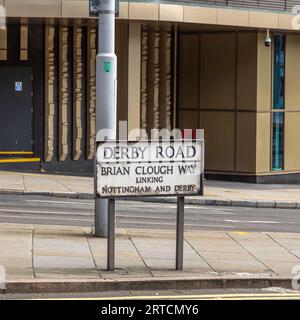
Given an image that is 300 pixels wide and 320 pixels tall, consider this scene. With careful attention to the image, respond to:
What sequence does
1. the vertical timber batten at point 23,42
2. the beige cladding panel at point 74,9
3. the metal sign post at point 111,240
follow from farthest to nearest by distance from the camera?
the vertical timber batten at point 23,42, the beige cladding panel at point 74,9, the metal sign post at point 111,240

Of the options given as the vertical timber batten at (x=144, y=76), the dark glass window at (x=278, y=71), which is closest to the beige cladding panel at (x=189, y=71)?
the vertical timber batten at (x=144, y=76)

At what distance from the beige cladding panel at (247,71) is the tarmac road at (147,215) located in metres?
6.99

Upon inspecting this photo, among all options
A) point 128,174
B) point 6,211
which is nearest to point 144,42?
point 6,211

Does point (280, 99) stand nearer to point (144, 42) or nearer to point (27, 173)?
point (144, 42)

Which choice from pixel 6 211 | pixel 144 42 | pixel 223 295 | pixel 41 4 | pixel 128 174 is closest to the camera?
pixel 223 295

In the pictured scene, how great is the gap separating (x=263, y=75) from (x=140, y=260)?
54.0 feet

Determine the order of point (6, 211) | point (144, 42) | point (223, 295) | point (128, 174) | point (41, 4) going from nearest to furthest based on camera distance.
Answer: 1. point (223, 295)
2. point (128, 174)
3. point (6, 211)
4. point (41, 4)
5. point (144, 42)

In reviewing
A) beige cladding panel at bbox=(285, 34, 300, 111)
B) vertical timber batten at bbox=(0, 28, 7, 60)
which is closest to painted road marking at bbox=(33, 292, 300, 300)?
vertical timber batten at bbox=(0, 28, 7, 60)

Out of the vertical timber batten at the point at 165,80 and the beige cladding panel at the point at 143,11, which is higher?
the beige cladding panel at the point at 143,11

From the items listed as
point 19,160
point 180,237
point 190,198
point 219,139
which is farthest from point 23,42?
point 180,237

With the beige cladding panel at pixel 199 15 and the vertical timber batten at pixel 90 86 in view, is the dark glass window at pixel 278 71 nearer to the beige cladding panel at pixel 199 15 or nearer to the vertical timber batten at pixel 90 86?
the beige cladding panel at pixel 199 15

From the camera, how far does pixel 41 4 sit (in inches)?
910

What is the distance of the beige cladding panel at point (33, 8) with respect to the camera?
22.9 metres

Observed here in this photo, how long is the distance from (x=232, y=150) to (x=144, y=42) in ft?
13.6
